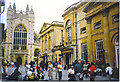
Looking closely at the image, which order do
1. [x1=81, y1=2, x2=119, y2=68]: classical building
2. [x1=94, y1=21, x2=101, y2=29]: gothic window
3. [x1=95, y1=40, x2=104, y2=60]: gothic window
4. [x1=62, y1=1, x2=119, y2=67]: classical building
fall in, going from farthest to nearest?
[x1=94, y1=21, x2=101, y2=29]: gothic window < [x1=95, y1=40, x2=104, y2=60]: gothic window < [x1=62, y1=1, x2=119, y2=67]: classical building < [x1=81, y1=2, x2=119, y2=68]: classical building

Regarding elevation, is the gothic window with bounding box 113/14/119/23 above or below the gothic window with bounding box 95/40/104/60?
above

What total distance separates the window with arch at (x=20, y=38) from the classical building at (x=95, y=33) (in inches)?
1155

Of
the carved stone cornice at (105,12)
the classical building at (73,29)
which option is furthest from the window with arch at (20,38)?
the carved stone cornice at (105,12)

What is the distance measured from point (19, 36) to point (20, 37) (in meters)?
0.49

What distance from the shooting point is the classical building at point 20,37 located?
4522 centimetres

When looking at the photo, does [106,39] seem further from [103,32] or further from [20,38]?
[20,38]

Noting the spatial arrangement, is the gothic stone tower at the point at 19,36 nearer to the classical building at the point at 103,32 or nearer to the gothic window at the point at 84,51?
the gothic window at the point at 84,51

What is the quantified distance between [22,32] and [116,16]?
40506mm

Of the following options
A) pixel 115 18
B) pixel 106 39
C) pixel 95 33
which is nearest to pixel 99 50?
pixel 106 39

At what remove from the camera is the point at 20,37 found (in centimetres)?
4769

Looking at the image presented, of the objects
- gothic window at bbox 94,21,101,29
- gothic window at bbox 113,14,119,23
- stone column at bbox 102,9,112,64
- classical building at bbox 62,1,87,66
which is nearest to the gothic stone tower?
classical building at bbox 62,1,87,66

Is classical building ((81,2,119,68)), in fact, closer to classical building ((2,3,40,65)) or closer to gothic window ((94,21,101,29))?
gothic window ((94,21,101,29))

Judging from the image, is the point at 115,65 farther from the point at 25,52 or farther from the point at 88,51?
the point at 25,52

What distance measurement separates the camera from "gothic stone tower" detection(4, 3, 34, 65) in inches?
1779
